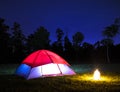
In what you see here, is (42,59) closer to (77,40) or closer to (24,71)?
(24,71)

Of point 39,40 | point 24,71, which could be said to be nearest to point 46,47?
point 39,40

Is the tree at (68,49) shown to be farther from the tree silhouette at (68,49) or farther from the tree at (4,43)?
the tree at (4,43)

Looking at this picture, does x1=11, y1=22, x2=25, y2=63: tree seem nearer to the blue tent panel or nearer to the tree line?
the tree line

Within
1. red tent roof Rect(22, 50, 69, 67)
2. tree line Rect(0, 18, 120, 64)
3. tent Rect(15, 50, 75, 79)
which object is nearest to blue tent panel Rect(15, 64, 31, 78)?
tent Rect(15, 50, 75, 79)

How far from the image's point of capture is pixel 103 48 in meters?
44.5

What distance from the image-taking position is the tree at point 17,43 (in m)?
46.0

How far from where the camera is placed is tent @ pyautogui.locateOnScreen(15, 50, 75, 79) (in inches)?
598

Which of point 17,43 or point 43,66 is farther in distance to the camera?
point 17,43

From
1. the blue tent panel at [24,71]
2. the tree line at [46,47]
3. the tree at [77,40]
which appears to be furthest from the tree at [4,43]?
the blue tent panel at [24,71]

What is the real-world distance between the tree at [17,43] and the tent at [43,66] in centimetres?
2914

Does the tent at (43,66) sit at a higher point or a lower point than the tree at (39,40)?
lower

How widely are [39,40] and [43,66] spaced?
3335 centimetres

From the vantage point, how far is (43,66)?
15.8 metres

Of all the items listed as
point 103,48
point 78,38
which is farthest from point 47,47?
point 103,48
